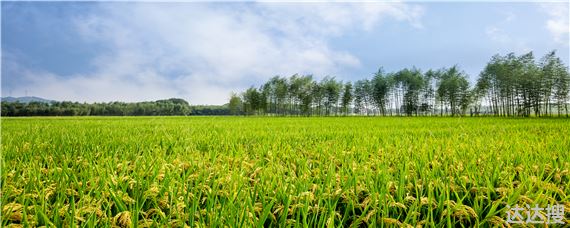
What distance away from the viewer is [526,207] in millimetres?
1498

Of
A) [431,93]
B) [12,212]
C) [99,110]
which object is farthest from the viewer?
[99,110]

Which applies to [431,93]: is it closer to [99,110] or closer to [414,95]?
[414,95]

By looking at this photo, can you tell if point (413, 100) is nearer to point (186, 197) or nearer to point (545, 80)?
point (545, 80)

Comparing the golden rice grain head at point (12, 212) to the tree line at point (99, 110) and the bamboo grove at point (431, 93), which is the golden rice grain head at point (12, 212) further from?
the tree line at point (99, 110)

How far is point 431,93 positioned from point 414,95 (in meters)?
4.25

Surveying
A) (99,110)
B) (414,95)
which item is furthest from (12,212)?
(99,110)

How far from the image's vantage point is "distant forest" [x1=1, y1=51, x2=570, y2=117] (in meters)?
53.2

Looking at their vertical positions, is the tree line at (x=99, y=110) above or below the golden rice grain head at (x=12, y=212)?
above

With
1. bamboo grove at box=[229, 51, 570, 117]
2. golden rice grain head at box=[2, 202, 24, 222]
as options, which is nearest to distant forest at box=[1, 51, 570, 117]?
bamboo grove at box=[229, 51, 570, 117]

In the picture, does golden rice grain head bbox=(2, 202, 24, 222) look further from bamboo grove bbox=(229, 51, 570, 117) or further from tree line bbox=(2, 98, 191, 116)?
tree line bbox=(2, 98, 191, 116)

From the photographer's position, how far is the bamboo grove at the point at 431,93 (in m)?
53.1

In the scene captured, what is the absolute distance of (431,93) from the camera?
3123 inches

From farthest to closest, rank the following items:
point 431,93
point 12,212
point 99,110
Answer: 1. point 99,110
2. point 431,93
3. point 12,212

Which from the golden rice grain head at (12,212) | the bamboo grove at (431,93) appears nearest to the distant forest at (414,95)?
the bamboo grove at (431,93)
